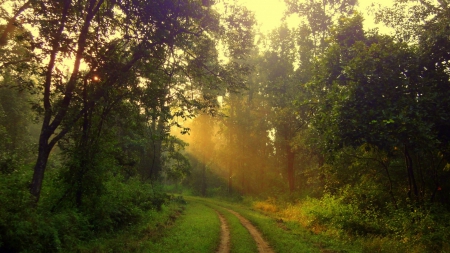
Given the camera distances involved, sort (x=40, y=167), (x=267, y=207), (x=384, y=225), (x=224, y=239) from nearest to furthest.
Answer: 1. (x=40, y=167)
2. (x=224, y=239)
3. (x=384, y=225)
4. (x=267, y=207)

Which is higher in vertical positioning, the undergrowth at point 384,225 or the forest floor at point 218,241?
the undergrowth at point 384,225

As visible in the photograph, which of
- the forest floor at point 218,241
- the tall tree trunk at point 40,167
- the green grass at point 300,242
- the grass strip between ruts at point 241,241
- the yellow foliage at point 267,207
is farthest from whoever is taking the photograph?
the yellow foliage at point 267,207

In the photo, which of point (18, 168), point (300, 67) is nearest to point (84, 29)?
point (18, 168)

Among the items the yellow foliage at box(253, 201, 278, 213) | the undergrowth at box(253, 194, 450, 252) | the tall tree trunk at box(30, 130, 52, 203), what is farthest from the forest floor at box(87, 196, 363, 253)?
the yellow foliage at box(253, 201, 278, 213)

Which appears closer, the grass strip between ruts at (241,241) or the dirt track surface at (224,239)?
the grass strip between ruts at (241,241)

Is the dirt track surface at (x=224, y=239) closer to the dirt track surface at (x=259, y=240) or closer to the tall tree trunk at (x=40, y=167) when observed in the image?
the dirt track surface at (x=259, y=240)

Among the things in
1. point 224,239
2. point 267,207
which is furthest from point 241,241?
point 267,207

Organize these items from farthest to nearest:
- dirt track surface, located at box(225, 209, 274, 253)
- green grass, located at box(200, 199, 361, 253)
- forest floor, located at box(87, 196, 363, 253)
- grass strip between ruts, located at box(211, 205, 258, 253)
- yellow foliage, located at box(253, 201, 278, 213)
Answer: yellow foliage, located at box(253, 201, 278, 213) → green grass, located at box(200, 199, 361, 253) → dirt track surface, located at box(225, 209, 274, 253) → grass strip between ruts, located at box(211, 205, 258, 253) → forest floor, located at box(87, 196, 363, 253)

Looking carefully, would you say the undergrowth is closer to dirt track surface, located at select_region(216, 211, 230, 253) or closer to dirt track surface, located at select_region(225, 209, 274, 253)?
dirt track surface, located at select_region(225, 209, 274, 253)

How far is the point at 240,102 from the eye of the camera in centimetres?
4488

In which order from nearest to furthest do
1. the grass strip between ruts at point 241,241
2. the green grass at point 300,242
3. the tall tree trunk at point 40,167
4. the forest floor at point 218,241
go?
the tall tree trunk at point 40,167 < the forest floor at point 218,241 < the grass strip between ruts at point 241,241 < the green grass at point 300,242

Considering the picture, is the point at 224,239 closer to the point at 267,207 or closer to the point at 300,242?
the point at 300,242

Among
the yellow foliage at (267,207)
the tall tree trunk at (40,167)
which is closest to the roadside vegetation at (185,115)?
the tall tree trunk at (40,167)

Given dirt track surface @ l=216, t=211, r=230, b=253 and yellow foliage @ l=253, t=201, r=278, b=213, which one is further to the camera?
yellow foliage @ l=253, t=201, r=278, b=213
